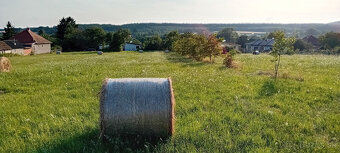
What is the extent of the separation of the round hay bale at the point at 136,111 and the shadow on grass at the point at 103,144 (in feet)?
0.44

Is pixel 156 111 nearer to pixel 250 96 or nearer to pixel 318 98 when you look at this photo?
pixel 250 96

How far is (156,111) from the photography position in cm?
567

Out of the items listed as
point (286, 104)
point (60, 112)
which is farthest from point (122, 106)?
point (286, 104)

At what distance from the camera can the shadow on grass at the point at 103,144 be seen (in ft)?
17.6

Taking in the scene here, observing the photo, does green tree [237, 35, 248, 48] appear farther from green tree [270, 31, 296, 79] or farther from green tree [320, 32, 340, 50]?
green tree [270, 31, 296, 79]

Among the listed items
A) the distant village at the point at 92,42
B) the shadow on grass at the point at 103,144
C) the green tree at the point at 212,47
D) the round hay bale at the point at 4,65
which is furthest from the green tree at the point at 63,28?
the shadow on grass at the point at 103,144

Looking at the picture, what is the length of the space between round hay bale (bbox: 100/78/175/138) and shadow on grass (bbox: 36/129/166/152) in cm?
13

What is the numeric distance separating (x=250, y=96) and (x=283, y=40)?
640cm

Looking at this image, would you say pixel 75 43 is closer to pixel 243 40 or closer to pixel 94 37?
pixel 94 37

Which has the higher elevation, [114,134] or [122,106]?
[122,106]

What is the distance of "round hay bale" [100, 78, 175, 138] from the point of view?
563 cm

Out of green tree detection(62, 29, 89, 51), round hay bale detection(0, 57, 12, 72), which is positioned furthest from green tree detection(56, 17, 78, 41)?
round hay bale detection(0, 57, 12, 72)

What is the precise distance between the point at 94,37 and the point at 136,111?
87.4m

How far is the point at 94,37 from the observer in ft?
292
